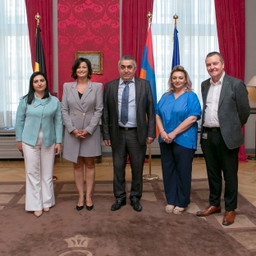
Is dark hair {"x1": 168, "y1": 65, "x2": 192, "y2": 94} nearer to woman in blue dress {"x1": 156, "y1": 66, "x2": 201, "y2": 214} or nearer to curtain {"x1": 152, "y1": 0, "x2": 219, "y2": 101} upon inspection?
woman in blue dress {"x1": 156, "y1": 66, "x2": 201, "y2": 214}

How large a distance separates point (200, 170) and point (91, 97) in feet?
8.48

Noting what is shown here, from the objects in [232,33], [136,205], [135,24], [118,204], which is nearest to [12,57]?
[135,24]

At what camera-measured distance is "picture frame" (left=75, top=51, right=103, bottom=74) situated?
17.9 feet

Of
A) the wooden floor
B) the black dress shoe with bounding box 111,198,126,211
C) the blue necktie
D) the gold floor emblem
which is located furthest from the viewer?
the wooden floor

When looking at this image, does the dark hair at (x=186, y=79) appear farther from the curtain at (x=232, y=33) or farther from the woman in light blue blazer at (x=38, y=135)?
the curtain at (x=232, y=33)

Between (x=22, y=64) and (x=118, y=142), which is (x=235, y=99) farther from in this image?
(x=22, y=64)

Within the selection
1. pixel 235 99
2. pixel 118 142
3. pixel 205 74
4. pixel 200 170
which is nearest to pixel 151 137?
pixel 118 142

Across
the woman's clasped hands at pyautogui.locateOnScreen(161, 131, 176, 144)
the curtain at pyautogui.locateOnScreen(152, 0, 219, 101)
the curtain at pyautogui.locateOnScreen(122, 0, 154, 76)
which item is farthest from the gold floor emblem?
the curtain at pyautogui.locateOnScreen(152, 0, 219, 101)

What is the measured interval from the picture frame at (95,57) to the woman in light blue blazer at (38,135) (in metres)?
2.52

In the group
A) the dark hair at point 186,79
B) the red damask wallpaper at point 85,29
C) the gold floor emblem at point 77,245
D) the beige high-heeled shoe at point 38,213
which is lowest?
the beige high-heeled shoe at point 38,213

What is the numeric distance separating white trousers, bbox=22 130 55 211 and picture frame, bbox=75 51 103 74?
2702 mm

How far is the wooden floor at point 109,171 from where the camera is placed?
4148mm

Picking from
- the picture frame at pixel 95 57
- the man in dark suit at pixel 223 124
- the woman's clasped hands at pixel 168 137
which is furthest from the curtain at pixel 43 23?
the man in dark suit at pixel 223 124

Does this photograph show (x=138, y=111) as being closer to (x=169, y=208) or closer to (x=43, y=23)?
(x=169, y=208)
